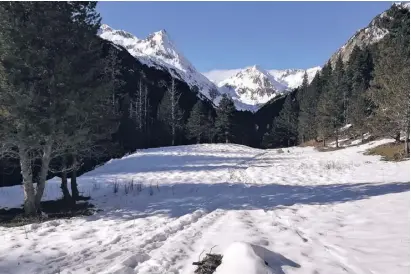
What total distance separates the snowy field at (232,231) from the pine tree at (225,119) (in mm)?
63766

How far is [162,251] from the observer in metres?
7.51

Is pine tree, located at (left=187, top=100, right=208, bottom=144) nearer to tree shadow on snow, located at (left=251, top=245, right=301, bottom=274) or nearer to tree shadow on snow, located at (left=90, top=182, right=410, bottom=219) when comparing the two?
tree shadow on snow, located at (left=90, top=182, right=410, bottom=219)

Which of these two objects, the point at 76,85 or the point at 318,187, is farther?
the point at 318,187

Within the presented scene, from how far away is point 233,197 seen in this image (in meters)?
14.7

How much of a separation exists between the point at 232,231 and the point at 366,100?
53322 mm

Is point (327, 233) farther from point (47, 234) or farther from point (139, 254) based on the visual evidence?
point (47, 234)

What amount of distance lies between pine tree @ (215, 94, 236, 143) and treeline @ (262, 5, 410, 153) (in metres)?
17.7

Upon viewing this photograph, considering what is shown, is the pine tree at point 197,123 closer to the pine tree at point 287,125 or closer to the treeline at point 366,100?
the treeline at point 366,100

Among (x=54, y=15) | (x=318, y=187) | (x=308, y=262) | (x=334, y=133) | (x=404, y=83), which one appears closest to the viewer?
(x=308, y=262)

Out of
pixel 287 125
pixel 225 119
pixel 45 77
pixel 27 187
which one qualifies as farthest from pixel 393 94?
pixel 287 125

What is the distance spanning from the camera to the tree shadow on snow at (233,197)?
12.8 m

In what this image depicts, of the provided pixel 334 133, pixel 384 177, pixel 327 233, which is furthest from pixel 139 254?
pixel 334 133

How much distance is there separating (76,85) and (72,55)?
1173 mm

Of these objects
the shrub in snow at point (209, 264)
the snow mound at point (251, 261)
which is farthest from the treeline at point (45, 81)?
the snow mound at point (251, 261)
